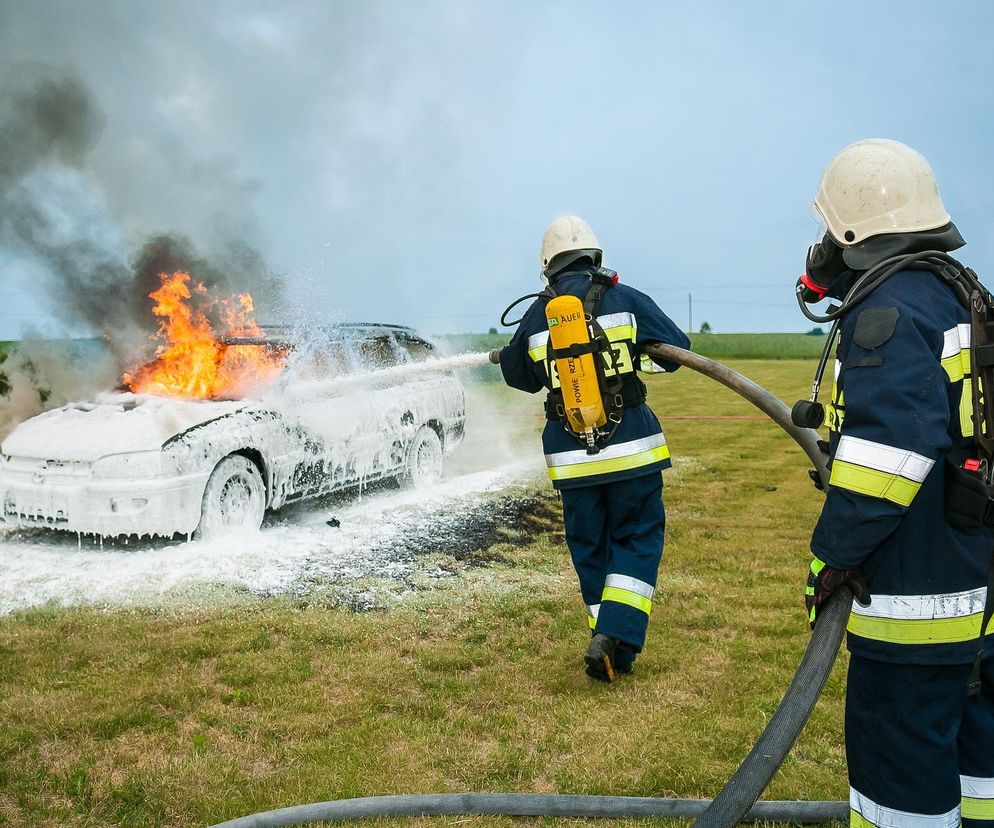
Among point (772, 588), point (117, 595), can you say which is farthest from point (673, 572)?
point (117, 595)

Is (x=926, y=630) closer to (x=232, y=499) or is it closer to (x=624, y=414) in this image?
(x=624, y=414)

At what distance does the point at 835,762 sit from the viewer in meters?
3.60

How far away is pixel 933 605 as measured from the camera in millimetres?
2451

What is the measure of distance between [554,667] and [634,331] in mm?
1766

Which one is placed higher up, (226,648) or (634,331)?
(634,331)

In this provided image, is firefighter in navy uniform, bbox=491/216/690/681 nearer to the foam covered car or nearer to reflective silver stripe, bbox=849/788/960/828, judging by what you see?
reflective silver stripe, bbox=849/788/960/828

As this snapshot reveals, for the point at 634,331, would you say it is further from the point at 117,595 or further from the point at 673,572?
the point at 117,595

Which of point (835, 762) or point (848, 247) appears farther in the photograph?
point (835, 762)

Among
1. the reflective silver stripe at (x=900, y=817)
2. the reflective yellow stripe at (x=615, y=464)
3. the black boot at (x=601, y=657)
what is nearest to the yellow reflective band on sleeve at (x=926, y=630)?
the reflective silver stripe at (x=900, y=817)

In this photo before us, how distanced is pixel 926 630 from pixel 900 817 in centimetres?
51

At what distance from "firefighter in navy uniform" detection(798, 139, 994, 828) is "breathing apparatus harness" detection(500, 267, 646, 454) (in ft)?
6.47

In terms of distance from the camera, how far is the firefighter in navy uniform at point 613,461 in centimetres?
453

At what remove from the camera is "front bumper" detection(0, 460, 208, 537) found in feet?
20.9

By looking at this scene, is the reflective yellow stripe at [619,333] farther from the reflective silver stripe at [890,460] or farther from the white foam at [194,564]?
the white foam at [194,564]
